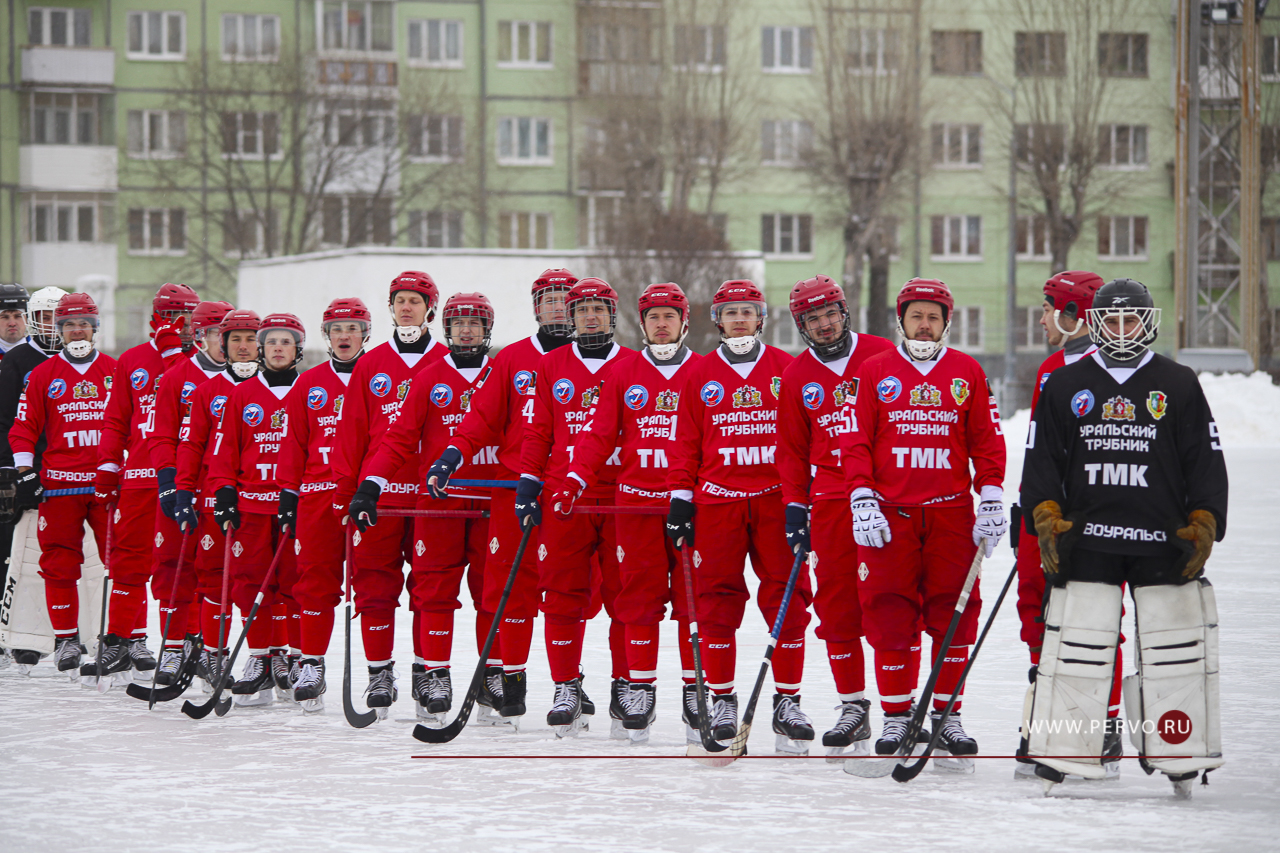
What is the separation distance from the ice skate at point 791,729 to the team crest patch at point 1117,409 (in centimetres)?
160

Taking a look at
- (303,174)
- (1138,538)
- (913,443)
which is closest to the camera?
(1138,538)

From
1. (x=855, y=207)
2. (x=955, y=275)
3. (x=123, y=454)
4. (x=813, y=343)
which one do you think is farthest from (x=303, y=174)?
(x=813, y=343)

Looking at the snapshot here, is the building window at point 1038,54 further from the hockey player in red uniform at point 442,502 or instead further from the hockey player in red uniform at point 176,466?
the hockey player in red uniform at point 442,502

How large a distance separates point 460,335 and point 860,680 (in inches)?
90.0

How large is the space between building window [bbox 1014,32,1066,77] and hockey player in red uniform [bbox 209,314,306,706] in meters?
30.6

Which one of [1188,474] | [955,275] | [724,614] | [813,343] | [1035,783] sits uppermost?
[955,275]

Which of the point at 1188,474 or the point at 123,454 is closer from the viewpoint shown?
the point at 1188,474

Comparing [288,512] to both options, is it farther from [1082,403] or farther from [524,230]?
[524,230]

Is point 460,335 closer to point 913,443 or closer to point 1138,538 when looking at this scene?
point 913,443

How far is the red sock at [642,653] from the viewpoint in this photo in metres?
6.03

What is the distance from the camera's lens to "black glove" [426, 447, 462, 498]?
6.21 meters

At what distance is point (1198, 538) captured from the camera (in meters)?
4.87

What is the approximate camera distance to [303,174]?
36.9 meters

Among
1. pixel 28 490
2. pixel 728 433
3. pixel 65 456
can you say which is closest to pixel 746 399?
pixel 728 433
